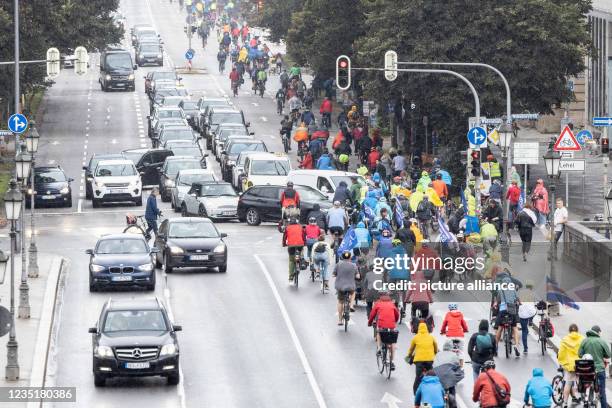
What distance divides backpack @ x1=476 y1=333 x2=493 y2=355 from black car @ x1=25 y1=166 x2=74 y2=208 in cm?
3093

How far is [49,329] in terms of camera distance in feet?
121

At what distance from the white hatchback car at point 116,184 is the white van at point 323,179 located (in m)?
6.44

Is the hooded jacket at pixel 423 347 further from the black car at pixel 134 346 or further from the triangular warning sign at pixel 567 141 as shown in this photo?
the triangular warning sign at pixel 567 141

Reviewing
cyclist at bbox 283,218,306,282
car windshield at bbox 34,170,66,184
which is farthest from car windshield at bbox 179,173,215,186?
cyclist at bbox 283,218,306,282

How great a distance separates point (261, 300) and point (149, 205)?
30.5ft

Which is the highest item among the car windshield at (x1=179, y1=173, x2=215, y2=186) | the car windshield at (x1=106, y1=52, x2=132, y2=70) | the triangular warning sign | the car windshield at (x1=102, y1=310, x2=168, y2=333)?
the car windshield at (x1=106, y1=52, x2=132, y2=70)

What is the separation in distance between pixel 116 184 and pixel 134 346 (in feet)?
93.6

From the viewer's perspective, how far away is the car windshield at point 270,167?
5930 centimetres

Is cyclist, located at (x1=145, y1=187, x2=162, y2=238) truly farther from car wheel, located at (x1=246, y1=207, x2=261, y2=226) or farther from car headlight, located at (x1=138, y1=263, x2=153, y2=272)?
car headlight, located at (x1=138, y1=263, x2=153, y2=272)

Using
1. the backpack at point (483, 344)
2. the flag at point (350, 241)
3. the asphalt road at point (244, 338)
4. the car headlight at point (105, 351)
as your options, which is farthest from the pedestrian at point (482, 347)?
the flag at point (350, 241)

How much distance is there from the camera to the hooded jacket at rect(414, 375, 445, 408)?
87.9ft

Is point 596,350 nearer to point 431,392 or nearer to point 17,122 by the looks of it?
point 431,392

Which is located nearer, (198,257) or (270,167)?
(198,257)

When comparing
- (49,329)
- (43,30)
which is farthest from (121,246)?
(43,30)
